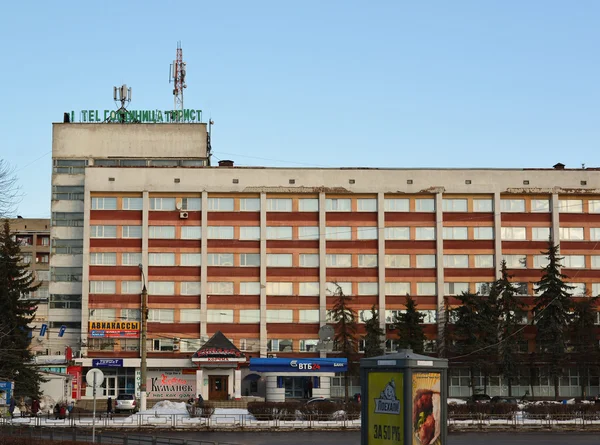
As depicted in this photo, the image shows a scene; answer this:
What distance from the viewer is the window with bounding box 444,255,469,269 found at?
275 ft

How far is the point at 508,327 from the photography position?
77688 mm

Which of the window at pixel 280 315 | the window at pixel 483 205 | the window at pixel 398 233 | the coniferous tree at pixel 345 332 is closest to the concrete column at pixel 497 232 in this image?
the window at pixel 483 205

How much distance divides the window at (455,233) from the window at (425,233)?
1338 millimetres

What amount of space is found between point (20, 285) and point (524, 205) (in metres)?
47.0

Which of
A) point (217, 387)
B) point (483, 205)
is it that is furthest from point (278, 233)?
point (483, 205)

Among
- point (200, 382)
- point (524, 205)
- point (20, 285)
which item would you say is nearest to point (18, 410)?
point (20, 285)

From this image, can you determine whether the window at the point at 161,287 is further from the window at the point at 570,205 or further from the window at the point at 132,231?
the window at the point at 570,205

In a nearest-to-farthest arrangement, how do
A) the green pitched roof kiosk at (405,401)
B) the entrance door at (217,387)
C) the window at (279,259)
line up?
the green pitched roof kiosk at (405,401) < the entrance door at (217,387) < the window at (279,259)

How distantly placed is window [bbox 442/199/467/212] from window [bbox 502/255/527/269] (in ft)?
20.0

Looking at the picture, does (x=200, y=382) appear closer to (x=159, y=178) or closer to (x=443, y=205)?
(x=159, y=178)

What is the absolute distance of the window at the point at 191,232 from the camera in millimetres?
83000

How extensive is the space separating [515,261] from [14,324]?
46.3 m

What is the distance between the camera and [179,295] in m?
82.1

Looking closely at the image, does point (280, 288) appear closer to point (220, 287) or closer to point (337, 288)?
point (337, 288)
